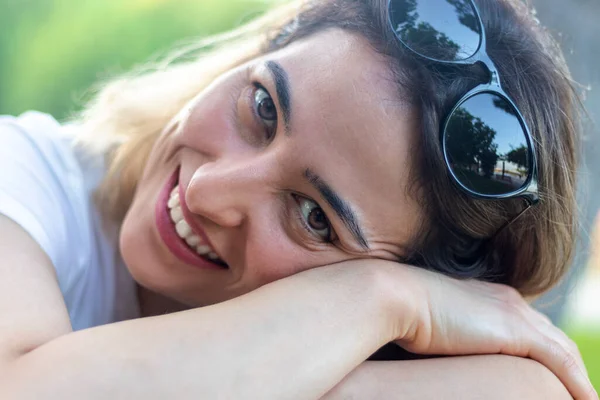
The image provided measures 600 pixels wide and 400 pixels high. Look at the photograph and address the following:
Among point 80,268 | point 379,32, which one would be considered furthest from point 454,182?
point 80,268

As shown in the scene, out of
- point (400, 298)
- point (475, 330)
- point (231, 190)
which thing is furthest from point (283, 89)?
point (475, 330)

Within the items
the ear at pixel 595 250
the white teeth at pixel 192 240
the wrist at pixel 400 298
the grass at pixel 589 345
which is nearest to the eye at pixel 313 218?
the wrist at pixel 400 298

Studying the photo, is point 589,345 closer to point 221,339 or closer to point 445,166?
point 445,166

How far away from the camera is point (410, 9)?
3.49 feet

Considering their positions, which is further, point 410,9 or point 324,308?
point 410,9

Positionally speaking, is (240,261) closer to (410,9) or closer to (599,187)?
(410,9)

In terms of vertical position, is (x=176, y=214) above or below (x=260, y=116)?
below

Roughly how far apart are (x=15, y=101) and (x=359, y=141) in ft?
5.05

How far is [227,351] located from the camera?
837mm

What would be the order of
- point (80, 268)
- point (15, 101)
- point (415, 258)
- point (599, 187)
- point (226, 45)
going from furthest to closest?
A: point (599, 187) < point (15, 101) < point (226, 45) < point (80, 268) < point (415, 258)

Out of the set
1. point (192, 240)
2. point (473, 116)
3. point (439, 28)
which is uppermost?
point (439, 28)

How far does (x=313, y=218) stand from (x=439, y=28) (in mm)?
413

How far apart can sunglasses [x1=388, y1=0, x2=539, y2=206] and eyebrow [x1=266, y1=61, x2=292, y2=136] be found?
8.7 inches

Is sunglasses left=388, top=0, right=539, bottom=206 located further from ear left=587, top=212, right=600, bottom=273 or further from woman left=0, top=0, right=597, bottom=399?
ear left=587, top=212, right=600, bottom=273
